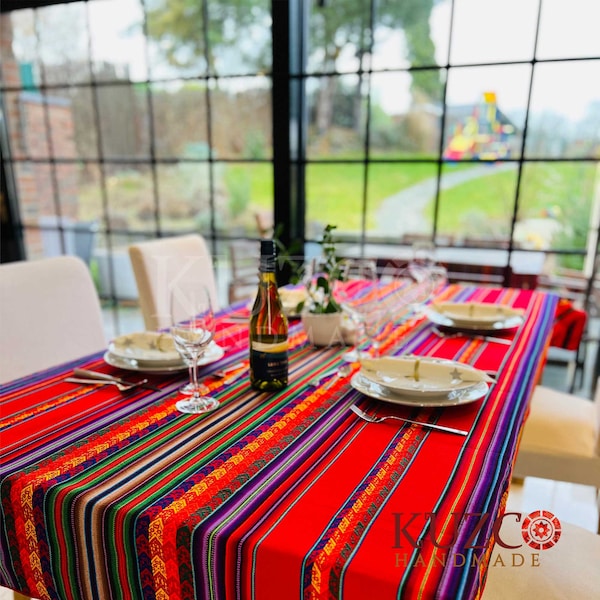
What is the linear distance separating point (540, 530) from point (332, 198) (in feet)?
11.0

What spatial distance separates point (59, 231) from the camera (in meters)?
4.05

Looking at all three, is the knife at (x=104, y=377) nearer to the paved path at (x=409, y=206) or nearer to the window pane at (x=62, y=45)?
the window pane at (x=62, y=45)

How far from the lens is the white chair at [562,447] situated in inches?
58.9

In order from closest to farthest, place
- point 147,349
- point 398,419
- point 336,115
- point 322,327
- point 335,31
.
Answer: point 398,419, point 147,349, point 322,327, point 335,31, point 336,115

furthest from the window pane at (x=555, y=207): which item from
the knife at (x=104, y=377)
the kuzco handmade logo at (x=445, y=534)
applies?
the kuzco handmade logo at (x=445, y=534)

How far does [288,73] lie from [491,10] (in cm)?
114

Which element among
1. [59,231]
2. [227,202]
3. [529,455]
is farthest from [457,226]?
[529,455]

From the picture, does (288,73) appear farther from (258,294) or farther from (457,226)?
(457,226)

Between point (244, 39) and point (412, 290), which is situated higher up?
point (244, 39)

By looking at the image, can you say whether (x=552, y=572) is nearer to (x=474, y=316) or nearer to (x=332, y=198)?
(x=474, y=316)

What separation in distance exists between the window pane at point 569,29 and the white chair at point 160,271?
1.87 meters

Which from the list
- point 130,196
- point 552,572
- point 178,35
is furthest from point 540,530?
point 178,35

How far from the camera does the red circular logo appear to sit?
38.5 inches

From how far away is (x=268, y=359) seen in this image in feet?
3.55
